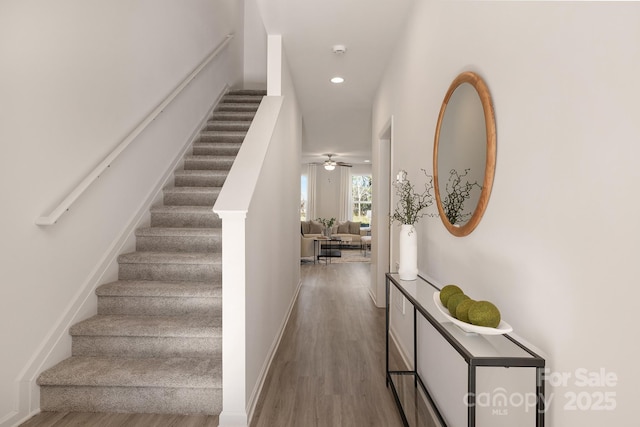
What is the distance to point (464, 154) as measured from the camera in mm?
1701

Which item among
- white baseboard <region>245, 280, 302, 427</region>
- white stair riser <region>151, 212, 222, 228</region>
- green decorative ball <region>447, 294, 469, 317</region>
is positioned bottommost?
white baseboard <region>245, 280, 302, 427</region>

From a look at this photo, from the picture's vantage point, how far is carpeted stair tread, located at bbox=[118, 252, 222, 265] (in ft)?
9.29

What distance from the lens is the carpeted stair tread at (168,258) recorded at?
9.29ft

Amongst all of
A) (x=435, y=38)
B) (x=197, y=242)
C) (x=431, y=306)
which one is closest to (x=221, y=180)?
(x=197, y=242)

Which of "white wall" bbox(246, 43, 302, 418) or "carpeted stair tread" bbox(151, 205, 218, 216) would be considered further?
"carpeted stair tread" bbox(151, 205, 218, 216)

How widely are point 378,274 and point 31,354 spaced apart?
349cm

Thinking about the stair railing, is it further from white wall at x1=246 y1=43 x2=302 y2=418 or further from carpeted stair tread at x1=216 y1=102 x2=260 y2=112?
carpeted stair tread at x1=216 y1=102 x2=260 y2=112

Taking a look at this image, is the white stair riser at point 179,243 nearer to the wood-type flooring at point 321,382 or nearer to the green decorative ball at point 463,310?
the wood-type flooring at point 321,382

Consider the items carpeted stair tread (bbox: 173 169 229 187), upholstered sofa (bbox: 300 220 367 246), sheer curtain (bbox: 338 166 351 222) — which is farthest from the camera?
sheer curtain (bbox: 338 166 351 222)

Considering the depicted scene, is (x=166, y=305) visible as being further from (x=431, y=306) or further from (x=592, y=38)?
(x=592, y=38)

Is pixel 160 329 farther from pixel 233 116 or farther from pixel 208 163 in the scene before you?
pixel 233 116

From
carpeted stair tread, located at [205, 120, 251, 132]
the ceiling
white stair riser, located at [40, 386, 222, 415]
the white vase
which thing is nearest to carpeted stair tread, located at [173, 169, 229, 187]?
carpeted stair tread, located at [205, 120, 251, 132]

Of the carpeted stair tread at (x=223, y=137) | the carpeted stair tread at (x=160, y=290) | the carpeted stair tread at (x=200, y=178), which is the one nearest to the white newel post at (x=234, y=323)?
the carpeted stair tread at (x=160, y=290)

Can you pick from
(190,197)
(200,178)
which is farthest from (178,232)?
(200,178)
